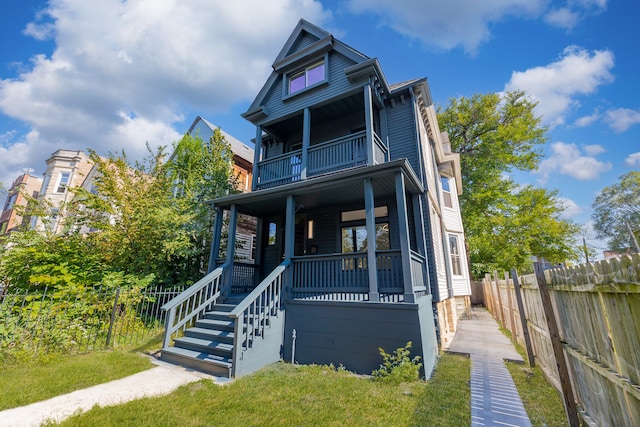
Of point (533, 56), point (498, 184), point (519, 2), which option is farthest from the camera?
point (498, 184)

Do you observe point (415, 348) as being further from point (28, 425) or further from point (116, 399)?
point (28, 425)

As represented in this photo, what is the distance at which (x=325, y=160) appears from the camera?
8055mm

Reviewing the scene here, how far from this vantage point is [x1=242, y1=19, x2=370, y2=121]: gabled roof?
9.14 m

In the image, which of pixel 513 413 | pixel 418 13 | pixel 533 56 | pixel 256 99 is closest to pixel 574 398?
pixel 513 413

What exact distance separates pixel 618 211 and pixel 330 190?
178ft

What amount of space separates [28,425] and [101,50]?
13227 millimetres

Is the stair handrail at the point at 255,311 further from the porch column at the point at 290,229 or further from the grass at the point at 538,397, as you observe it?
the grass at the point at 538,397

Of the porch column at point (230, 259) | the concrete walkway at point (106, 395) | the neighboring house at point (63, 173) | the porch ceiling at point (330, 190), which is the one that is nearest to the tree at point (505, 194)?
the porch ceiling at point (330, 190)

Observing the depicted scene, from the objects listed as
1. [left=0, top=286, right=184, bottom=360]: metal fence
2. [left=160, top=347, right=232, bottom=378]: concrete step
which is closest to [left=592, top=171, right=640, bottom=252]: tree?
[left=160, top=347, right=232, bottom=378]: concrete step

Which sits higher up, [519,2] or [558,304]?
[519,2]

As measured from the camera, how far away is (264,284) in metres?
5.80

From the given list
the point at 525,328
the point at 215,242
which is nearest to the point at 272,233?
the point at 215,242

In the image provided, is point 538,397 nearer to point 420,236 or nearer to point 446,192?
point 420,236

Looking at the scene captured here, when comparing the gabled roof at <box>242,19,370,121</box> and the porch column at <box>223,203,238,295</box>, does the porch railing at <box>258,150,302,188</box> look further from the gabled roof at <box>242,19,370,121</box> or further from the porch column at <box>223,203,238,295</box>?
the gabled roof at <box>242,19,370,121</box>
